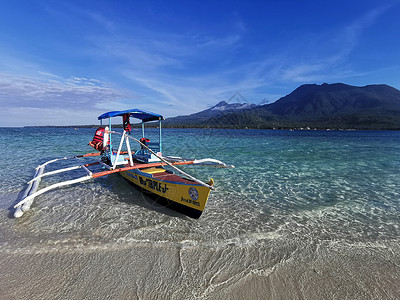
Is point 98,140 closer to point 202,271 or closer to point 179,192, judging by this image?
point 179,192

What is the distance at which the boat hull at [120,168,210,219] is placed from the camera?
6973 mm

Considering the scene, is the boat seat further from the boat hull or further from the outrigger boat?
the boat hull

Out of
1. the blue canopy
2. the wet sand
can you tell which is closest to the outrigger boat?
the blue canopy

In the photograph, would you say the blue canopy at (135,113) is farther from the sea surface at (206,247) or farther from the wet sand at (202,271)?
the wet sand at (202,271)

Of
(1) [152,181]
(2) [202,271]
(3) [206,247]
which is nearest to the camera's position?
(2) [202,271]

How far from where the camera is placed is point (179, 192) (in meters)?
7.62

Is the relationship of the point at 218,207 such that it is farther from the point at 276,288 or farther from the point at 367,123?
the point at 367,123

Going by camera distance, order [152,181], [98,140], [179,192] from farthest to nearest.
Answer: [98,140] → [152,181] → [179,192]

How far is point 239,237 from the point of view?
249 inches

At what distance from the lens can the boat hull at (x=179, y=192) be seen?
697 centimetres

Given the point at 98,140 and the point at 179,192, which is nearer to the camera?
the point at 179,192

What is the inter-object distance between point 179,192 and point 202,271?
3200 mm

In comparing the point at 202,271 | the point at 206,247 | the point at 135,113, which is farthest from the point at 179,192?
the point at 135,113

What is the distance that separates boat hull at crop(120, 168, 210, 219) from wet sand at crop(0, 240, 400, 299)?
4.99ft
